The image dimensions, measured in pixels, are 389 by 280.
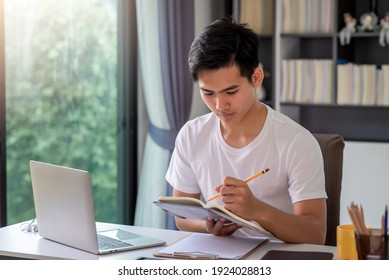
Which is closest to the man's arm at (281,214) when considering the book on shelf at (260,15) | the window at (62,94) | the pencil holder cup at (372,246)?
the pencil holder cup at (372,246)

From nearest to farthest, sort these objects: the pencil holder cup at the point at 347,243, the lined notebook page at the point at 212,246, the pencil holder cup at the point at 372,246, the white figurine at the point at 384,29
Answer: the pencil holder cup at the point at 372,246, the pencil holder cup at the point at 347,243, the lined notebook page at the point at 212,246, the white figurine at the point at 384,29

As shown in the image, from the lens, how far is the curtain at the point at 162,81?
410 centimetres

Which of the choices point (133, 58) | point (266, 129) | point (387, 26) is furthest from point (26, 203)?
point (387, 26)

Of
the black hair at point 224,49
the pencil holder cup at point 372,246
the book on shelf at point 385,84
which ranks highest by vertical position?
the black hair at point 224,49

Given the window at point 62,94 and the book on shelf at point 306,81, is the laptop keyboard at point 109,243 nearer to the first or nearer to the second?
the window at point 62,94

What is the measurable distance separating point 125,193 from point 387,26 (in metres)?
1.74

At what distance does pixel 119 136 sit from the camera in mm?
4281

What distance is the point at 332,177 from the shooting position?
242 cm

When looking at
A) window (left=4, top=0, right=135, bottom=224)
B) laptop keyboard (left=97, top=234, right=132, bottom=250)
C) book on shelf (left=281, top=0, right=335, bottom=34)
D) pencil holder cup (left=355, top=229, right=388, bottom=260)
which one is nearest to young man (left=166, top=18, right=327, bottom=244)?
laptop keyboard (left=97, top=234, right=132, bottom=250)

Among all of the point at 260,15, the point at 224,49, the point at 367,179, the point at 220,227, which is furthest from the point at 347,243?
the point at 260,15

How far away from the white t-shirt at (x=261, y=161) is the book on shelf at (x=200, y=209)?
23 cm

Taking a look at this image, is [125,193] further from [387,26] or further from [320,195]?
[320,195]

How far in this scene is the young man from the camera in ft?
7.01

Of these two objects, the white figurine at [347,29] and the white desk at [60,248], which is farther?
the white figurine at [347,29]
